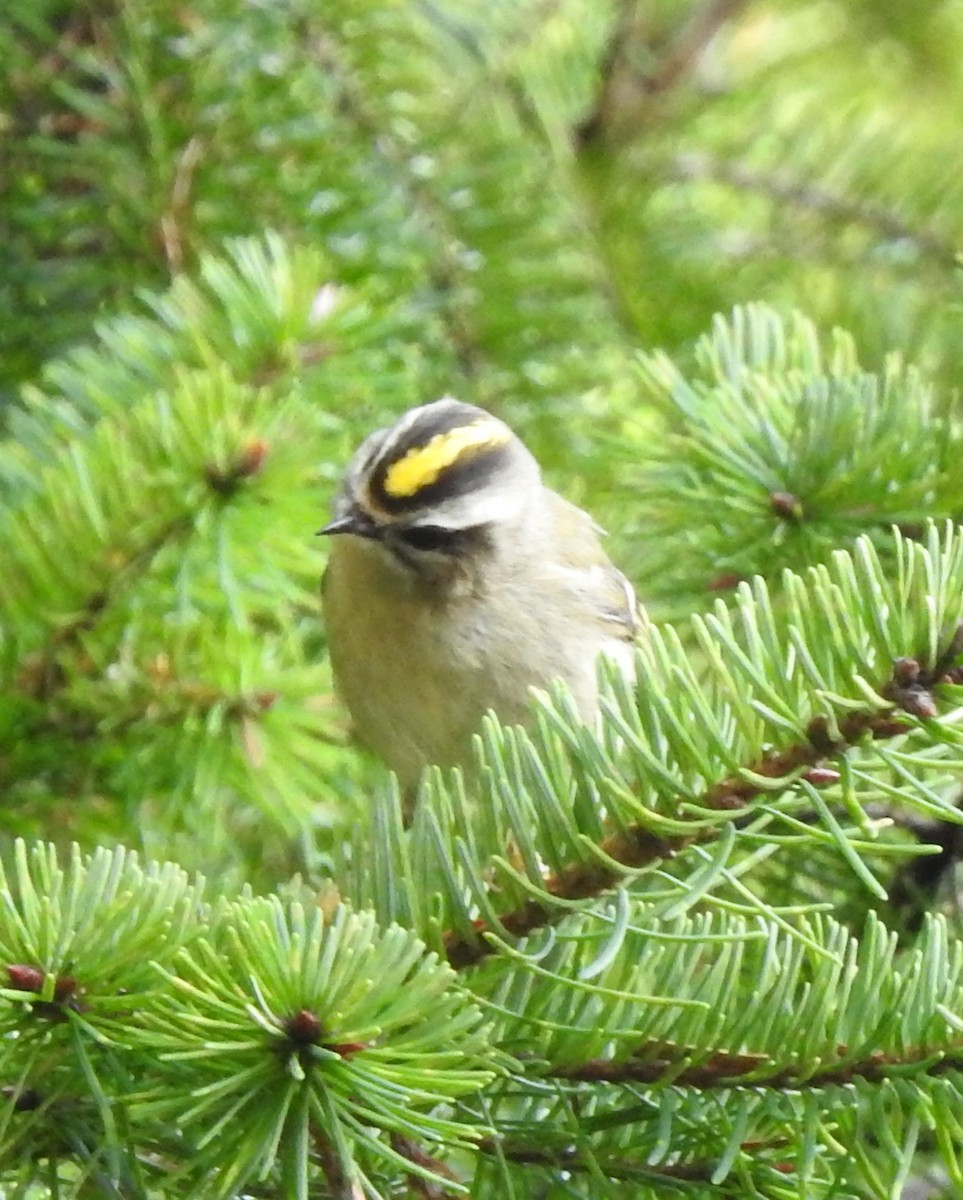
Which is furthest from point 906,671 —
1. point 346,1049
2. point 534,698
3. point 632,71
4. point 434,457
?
point 632,71

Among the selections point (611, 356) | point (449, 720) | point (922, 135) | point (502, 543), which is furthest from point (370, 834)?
point (922, 135)

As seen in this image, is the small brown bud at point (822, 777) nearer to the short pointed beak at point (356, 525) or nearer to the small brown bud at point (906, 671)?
the small brown bud at point (906, 671)

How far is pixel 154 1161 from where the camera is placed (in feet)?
3.05

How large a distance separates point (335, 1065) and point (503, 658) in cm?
85

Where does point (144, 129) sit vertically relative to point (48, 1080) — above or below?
above

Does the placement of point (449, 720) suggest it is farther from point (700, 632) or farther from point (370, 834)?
point (700, 632)

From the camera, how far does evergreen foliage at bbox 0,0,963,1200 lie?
82 centimetres

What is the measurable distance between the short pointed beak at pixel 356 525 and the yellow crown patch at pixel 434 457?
0.04m

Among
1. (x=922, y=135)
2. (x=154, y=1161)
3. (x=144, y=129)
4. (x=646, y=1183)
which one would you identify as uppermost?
(x=144, y=129)

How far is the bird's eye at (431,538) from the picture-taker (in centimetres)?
160

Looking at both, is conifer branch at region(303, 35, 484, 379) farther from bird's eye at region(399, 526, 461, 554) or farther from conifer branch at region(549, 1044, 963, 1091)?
conifer branch at region(549, 1044, 963, 1091)

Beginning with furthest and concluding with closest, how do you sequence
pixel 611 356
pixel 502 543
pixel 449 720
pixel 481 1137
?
pixel 611 356
pixel 502 543
pixel 449 720
pixel 481 1137

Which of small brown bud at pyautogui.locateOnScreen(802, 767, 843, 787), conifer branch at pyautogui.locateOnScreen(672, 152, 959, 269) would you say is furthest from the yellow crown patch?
small brown bud at pyautogui.locateOnScreen(802, 767, 843, 787)

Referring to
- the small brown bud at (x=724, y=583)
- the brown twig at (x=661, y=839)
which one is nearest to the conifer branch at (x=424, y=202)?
the small brown bud at (x=724, y=583)
